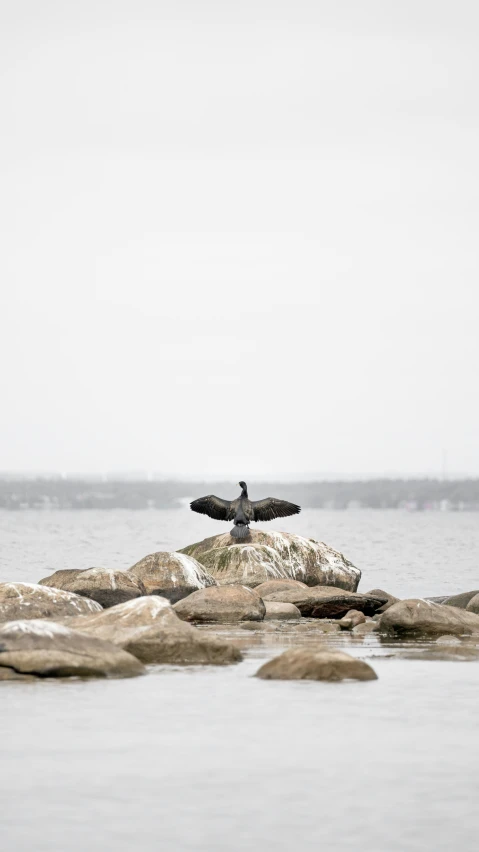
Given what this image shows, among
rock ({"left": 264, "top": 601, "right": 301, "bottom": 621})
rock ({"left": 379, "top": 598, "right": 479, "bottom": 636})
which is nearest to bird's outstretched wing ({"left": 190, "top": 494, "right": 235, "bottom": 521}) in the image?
rock ({"left": 264, "top": 601, "right": 301, "bottom": 621})

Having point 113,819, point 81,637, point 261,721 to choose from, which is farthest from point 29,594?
point 113,819

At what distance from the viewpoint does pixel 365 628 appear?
1956 centimetres

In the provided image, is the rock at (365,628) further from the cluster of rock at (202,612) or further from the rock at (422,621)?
the rock at (422,621)

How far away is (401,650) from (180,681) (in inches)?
164

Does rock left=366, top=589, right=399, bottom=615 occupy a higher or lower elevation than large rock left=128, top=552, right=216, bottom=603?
lower

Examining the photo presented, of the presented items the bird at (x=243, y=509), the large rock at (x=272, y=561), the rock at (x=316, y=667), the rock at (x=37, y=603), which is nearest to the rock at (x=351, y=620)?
the rock at (x=37, y=603)

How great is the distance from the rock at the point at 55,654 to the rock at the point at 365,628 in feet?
19.9

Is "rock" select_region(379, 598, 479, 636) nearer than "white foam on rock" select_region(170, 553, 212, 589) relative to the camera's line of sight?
Yes

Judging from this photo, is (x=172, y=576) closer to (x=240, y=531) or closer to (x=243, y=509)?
(x=240, y=531)

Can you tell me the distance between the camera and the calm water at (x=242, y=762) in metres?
7.98

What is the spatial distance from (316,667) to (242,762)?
12.1 feet

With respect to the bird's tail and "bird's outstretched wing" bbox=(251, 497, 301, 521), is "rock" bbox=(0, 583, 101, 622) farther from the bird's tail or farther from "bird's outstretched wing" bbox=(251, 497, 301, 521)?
"bird's outstretched wing" bbox=(251, 497, 301, 521)

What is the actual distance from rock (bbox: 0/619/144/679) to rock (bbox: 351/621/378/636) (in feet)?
19.9

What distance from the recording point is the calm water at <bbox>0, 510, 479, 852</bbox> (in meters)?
7.98
